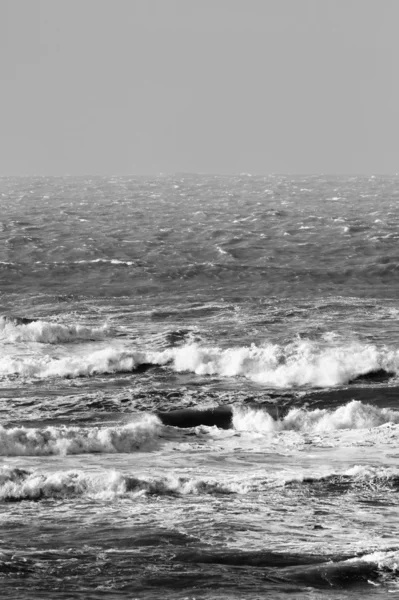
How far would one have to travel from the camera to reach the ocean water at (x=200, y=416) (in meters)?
21.2

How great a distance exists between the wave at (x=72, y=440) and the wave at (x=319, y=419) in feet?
11.1

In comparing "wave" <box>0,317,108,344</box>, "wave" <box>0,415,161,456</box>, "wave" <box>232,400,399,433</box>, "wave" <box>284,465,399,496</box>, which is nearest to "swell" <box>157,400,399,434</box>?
"wave" <box>232,400,399,433</box>

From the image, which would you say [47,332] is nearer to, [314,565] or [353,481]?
[353,481]

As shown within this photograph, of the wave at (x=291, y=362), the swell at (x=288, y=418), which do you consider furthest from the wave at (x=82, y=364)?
the swell at (x=288, y=418)

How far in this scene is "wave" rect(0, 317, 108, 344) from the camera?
45.5 meters

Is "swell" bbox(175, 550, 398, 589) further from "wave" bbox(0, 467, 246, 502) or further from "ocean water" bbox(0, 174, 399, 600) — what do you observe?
"wave" bbox(0, 467, 246, 502)

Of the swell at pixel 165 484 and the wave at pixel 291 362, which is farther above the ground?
the wave at pixel 291 362

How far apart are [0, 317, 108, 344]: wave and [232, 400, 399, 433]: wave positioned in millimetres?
13454

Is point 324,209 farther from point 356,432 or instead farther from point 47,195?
point 356,432

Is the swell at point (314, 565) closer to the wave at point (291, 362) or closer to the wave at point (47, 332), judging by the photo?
the wave at point (291, 362)

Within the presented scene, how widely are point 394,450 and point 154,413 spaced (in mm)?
8115

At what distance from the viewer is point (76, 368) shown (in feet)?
132

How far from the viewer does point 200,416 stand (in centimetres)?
3378

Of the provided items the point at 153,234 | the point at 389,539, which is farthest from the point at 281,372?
the point at 153,234
